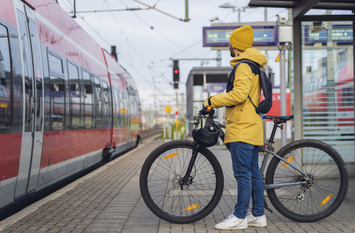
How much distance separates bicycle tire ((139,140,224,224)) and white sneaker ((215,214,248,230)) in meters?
0.24

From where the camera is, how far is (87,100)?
10.3 metres

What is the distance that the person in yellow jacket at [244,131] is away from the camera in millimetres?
4492

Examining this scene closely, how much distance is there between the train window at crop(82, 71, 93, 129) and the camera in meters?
10.0

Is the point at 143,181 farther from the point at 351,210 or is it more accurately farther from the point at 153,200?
the point at 351,210

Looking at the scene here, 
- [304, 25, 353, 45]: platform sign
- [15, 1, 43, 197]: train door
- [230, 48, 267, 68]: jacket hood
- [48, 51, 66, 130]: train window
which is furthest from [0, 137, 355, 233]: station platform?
[304, 25, 353, 45]: platform sign

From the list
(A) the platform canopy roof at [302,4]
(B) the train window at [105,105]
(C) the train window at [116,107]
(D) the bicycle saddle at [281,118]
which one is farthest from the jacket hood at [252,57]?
(C) the train window at [116,107]

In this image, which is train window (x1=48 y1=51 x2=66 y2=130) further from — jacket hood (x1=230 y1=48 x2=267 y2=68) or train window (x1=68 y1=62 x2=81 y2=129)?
jacket hood (x1=230 y1=48 x2=267 y2=68)

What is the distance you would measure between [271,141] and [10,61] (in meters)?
2.84

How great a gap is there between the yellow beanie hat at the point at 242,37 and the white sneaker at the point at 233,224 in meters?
1.54

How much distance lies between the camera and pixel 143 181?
184 inches

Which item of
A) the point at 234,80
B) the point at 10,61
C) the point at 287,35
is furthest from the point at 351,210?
the point at 287,35

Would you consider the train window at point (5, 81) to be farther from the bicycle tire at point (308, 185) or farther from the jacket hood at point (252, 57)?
the bicycle tire at point (308, 185)

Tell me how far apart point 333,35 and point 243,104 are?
4440 mm

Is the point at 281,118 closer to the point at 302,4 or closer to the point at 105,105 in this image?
the point at 302,4
